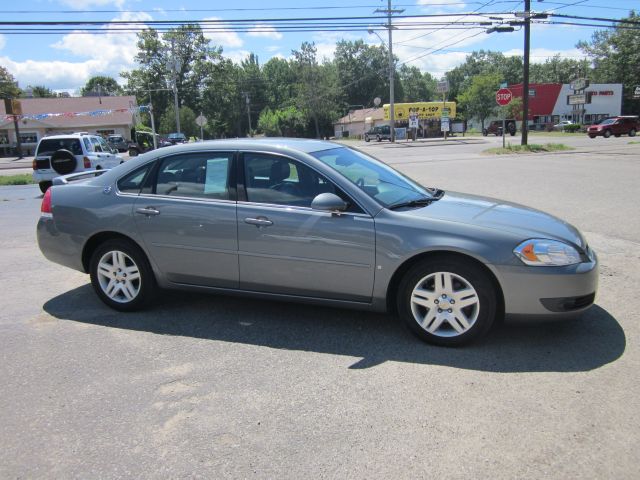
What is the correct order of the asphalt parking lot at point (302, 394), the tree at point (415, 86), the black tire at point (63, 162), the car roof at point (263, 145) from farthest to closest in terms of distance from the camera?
the tree at point (415, 86) < the black tire at point (63, 162) < the car roof at point (263, 145) < the asphalt parking lot at point (302, 394)

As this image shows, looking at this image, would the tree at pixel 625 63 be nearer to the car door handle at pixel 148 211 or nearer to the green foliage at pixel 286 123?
the green foliage at pixel 286 123

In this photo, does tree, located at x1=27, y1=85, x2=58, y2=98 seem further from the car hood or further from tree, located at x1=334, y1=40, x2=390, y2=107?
Answer: the car hood

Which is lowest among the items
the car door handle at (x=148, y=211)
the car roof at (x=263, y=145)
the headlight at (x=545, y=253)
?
the headlight at (x=545, y=253)

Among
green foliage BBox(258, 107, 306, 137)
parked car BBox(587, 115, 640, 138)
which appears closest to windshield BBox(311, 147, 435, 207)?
parked car BBox(587, 115, 640, 138)

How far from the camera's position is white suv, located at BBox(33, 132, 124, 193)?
51.3ft

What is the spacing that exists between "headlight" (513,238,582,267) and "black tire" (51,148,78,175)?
1482 centimetres

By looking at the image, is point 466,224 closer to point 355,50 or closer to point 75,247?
point 75,247

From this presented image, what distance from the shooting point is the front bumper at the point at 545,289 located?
3758 millimetres

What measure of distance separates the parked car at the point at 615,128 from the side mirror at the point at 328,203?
147 ft

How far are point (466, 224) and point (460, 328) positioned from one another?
782mm

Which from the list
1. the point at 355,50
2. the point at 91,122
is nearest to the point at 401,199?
the point at 91,122

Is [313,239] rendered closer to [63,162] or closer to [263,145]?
[263,145]

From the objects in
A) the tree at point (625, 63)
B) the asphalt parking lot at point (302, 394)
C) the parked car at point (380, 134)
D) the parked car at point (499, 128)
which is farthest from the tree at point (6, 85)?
the tree at point (625, 63)

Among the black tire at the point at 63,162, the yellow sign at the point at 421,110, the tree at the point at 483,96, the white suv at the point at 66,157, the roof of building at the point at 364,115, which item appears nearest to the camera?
the black tire at the point at 63,162
